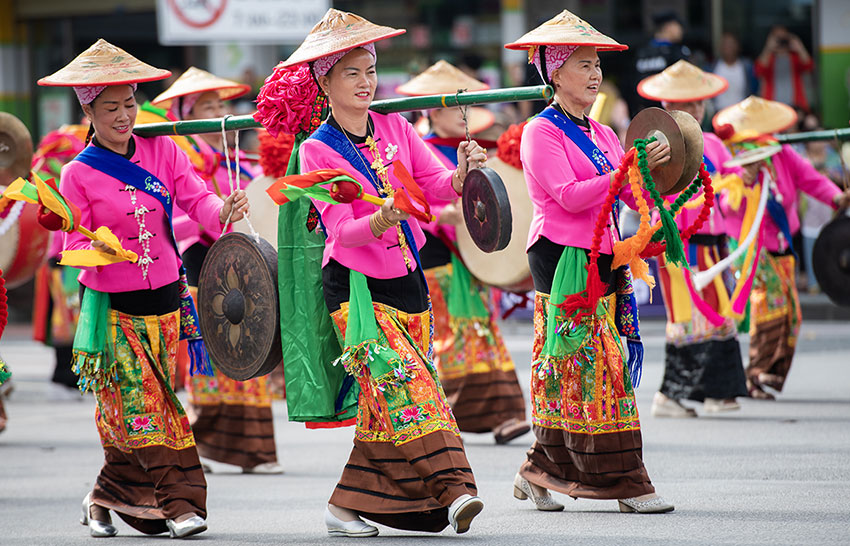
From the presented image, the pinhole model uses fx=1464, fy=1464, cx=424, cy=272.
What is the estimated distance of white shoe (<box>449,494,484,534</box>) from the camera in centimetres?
537

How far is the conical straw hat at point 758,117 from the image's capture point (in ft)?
31.4

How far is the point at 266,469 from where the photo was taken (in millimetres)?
7910

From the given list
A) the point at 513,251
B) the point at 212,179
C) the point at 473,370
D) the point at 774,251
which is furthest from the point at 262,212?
the point at 774,251

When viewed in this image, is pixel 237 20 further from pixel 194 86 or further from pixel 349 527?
pixel 349 527

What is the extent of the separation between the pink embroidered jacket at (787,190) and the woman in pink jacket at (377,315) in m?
4.18

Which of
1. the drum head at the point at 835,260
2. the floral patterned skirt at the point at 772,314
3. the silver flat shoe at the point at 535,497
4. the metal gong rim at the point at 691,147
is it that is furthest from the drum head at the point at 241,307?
the floral patterned skirt at the point at 772,314

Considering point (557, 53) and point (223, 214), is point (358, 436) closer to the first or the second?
point (223, 214)

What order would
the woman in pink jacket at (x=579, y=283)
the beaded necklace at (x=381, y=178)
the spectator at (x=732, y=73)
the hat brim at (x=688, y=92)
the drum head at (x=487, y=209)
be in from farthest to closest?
the spectator at (x=732, y=73) → the hat brim at (x=688, y=92) → the woman in pink jacket at (x=579, y=283) → the beaded necklace at (x=381, y=178) → the drum head at (x=487, y=209)

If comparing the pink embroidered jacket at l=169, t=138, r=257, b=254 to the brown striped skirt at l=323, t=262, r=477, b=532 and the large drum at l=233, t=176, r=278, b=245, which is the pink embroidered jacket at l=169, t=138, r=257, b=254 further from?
the brown striped skirt at l=323, t=262, r=477, b=532

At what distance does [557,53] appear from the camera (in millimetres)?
5949

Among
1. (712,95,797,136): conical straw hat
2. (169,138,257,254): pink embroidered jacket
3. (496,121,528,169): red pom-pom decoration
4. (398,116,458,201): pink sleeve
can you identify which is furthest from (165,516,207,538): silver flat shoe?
(712,95,797,136): conical straw hat

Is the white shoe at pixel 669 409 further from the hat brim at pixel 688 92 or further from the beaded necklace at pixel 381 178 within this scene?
the beaded necklace at pixel 381 178

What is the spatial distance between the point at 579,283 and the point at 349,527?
134cm

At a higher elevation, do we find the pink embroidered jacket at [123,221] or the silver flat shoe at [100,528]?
the pink embroidered jacket at [123,221]
